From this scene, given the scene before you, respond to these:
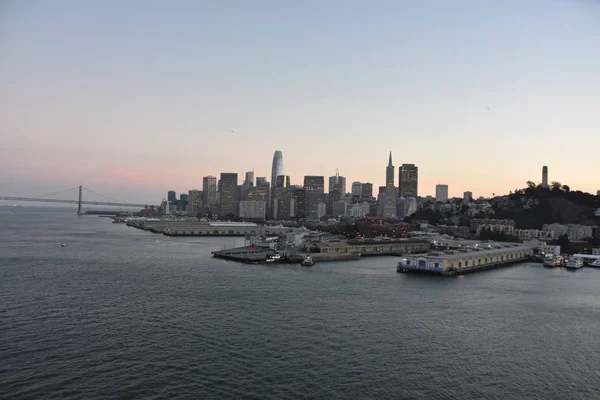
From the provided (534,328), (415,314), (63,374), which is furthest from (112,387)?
(534,328)

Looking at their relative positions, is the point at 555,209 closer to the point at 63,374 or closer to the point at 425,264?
the point at 425,264

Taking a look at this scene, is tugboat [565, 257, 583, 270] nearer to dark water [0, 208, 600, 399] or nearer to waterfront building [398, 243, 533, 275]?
waterfront building [398, 243, 533, 275]

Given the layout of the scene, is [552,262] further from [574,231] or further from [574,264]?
[574,231]

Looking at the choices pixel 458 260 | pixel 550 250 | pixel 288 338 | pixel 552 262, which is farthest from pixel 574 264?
pixel 288 338

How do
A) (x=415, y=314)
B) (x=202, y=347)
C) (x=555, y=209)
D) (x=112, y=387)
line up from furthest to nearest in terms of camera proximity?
(x=555, y=209), (x=415, y=314), (x=202, y=347), (x=112, y=387)

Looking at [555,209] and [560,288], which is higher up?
[555,209]

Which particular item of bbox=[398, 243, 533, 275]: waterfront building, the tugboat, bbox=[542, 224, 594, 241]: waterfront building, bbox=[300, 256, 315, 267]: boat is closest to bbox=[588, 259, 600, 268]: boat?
the tugboat
